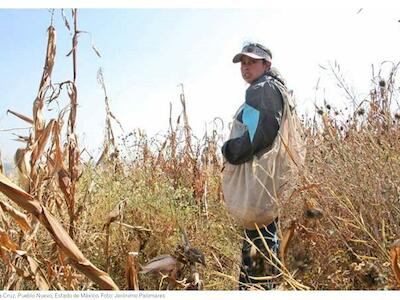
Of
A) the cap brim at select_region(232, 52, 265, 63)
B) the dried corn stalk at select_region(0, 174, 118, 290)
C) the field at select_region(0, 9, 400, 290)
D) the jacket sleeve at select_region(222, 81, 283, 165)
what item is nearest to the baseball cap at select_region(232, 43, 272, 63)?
the cap brim at select_region(232, 52, 265, 63)

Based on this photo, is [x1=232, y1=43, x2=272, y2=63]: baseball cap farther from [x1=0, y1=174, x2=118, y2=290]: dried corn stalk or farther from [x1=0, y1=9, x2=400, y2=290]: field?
[x1=0, y1=174, x2=118, y2=290]: dried corn stalk

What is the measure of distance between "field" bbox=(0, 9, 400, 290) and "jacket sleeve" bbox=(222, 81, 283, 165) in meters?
0.16

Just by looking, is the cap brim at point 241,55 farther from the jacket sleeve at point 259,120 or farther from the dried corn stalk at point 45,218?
the dried corn stalk at point 45,218

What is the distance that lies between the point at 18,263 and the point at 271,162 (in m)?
0.80

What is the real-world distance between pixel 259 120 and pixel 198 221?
0.74m

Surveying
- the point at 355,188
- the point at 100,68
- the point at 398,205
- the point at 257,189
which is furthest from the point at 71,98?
the point at 398,205

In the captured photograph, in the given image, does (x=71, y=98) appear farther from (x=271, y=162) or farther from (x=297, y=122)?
(x=297, y=122)

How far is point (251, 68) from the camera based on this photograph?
5.63 feet

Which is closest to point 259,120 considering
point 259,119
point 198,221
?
point 259,119

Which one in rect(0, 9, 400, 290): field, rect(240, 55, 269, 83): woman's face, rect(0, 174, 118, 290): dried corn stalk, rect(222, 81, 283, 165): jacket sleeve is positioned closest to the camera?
rect(0, 174, 118, 290): dried corn stalk

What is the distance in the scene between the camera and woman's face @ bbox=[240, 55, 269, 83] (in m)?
1.71

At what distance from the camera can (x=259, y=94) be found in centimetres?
162

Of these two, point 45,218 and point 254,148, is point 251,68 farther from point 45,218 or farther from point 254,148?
point 45,218

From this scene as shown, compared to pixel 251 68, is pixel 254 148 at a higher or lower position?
lower
